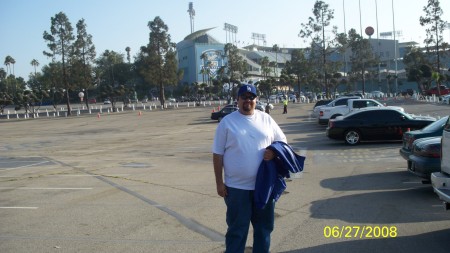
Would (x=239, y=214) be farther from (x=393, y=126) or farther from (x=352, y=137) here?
(x=393, y=126)

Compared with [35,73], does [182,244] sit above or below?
below

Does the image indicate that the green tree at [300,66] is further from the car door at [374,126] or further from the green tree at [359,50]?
the car door at [374,126]

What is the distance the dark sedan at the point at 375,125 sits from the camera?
57.8 feet

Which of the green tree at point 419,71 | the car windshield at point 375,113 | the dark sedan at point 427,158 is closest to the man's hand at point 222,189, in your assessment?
the dark sedan at point 427,158

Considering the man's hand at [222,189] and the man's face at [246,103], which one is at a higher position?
the man's face at [246,103]

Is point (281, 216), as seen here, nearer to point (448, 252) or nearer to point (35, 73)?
point (448, 252)

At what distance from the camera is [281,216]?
24.6ft

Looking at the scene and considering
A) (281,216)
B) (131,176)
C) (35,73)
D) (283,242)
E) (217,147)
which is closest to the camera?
(217,147)

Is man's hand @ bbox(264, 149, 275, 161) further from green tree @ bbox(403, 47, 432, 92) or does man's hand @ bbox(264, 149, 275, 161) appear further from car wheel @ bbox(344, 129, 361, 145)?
green tree @ bbox(403, 47, 432, 92)

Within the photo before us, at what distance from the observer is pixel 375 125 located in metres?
17.8

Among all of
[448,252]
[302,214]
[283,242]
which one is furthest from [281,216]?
[448,252]

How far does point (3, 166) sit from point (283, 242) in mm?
12866

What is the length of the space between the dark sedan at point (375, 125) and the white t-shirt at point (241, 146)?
14.0 metres

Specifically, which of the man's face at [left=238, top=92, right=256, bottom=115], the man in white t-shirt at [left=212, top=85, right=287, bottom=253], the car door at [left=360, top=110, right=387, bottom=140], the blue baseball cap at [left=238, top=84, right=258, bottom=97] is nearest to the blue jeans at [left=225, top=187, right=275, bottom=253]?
the man in white t-shirt at [left=212, top=85, right=287, bottom=253]
